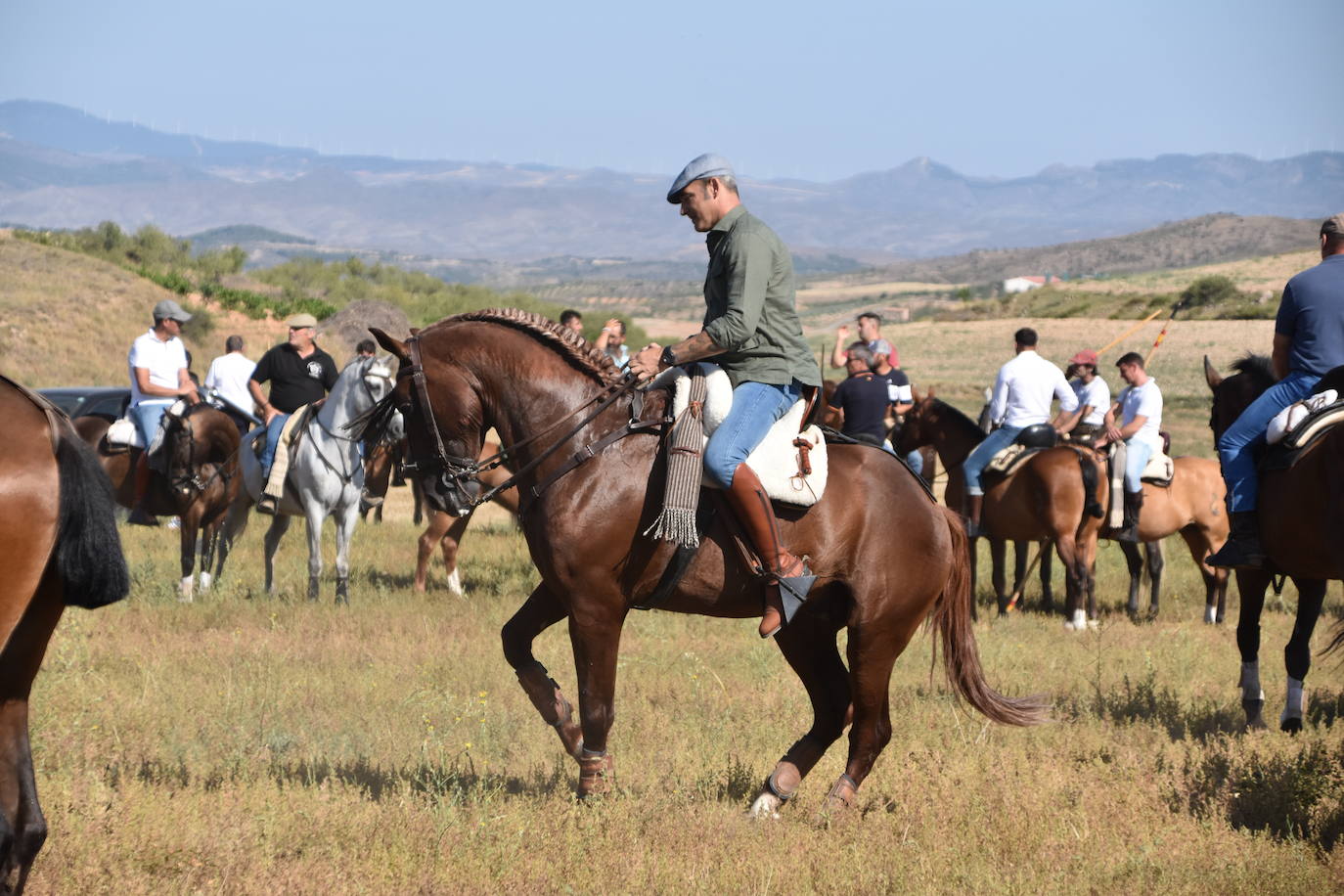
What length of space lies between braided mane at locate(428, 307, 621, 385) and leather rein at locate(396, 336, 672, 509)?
0.36 ft

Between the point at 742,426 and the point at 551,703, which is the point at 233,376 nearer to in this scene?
the point at 551,703

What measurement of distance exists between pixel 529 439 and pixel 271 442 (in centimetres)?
732

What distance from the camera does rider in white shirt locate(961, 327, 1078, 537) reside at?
1272 centimetres

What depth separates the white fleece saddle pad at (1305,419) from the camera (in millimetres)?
6855

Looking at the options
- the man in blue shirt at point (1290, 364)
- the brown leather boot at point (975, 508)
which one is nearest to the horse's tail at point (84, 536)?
the man in blue shirt at point (1290, 364)

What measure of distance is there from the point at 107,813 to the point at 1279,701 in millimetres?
7618

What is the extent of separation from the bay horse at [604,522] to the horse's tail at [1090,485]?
6.62 metres

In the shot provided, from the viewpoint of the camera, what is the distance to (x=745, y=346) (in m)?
6.14

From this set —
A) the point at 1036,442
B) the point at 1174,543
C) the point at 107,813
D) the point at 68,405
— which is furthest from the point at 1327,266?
the point at 68,405

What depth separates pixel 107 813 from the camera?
231 inches

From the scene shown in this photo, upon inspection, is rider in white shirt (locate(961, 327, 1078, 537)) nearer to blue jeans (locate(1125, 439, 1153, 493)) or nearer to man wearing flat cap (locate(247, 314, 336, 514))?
blue jeans (locate(1125, 439, 1153, 493))

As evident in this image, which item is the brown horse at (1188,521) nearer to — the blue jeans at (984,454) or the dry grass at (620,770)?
the blue jeans at (984,454)

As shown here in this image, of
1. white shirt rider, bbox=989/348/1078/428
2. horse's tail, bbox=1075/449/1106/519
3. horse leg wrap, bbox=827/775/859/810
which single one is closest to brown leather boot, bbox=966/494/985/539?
white shirt rider, bbox=989/348/1078/428

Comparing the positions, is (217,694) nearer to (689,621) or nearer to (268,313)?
(689,621)
